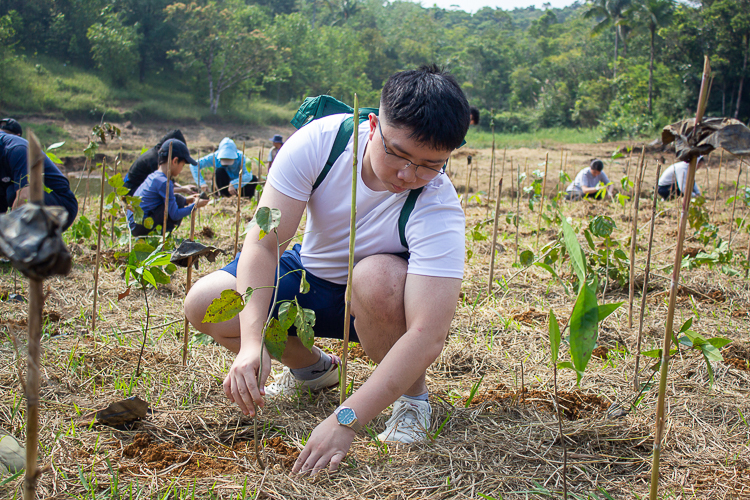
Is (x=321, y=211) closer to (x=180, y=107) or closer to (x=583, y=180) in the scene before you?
(x=583, y=180)

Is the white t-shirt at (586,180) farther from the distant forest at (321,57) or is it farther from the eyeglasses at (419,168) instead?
the distant forest at (321,57)

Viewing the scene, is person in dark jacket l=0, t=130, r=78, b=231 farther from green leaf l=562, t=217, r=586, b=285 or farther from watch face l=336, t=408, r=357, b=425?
green leaf l=562, t=217, r=586, b=285

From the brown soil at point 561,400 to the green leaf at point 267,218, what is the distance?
0.85 meters

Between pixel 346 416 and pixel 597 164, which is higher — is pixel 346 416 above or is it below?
below

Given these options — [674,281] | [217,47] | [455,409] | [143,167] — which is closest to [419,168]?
[674,281]

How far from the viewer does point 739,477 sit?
117cm

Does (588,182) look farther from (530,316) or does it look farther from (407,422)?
(407,422)

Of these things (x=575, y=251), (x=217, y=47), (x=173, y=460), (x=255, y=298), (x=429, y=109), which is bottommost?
(x=173, y=460)

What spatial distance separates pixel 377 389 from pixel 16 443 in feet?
2.63

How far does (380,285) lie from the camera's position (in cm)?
128

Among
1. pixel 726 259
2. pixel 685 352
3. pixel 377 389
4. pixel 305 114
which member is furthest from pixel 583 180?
pixel 377 389

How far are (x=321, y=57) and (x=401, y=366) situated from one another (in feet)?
106

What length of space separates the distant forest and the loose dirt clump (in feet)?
60.7

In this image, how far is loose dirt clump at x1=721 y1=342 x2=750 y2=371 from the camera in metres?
1.75
